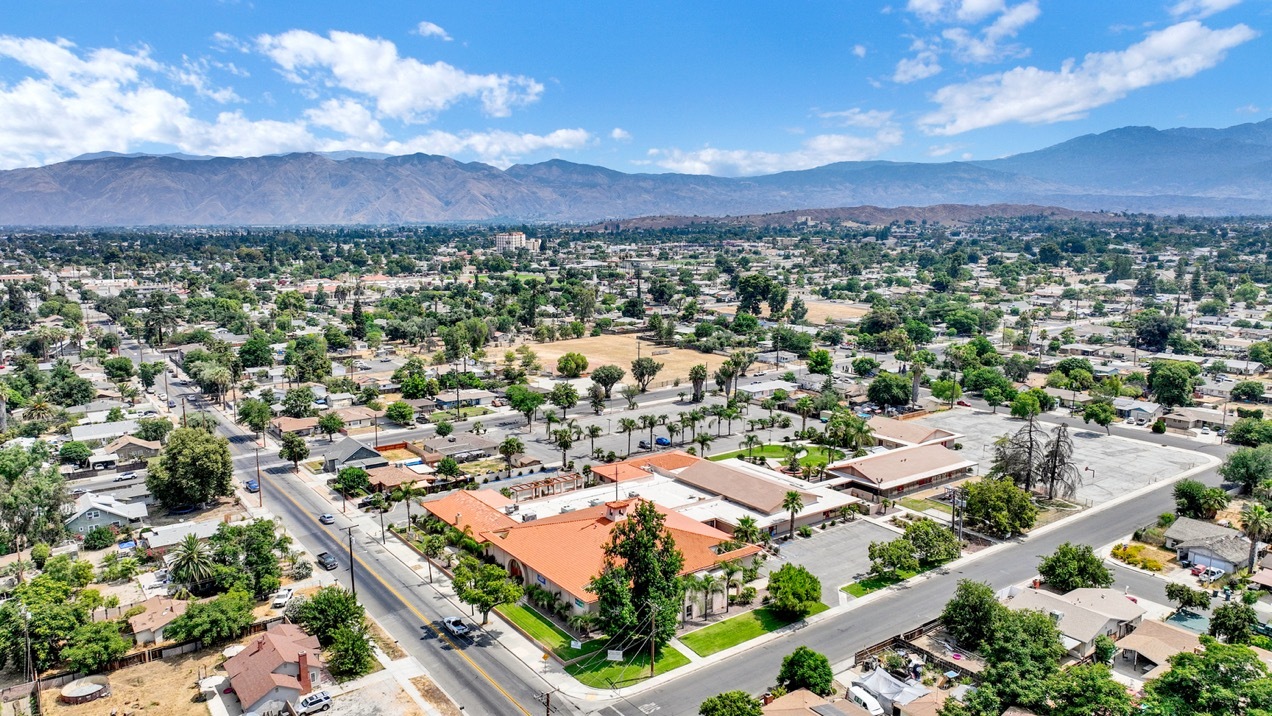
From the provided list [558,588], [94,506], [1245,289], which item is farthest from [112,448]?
[1245,289]

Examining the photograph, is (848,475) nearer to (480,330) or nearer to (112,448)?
(112,448)

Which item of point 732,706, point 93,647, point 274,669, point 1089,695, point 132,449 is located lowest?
point 132,449

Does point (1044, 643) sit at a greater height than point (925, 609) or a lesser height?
greater

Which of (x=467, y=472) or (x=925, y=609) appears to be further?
(x=467, y=472)

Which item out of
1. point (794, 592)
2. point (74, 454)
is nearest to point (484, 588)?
point (794, 592)

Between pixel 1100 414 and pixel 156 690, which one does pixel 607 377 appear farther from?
pixel 156 690

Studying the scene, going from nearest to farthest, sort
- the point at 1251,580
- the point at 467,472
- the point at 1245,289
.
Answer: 1. the point at 1251,580
2. the point at 467,472
3. the point at 1245,289

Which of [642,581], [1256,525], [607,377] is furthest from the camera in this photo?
[607,377]

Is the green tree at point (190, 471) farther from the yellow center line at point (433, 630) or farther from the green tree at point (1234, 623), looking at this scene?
the green tree at point (1234, 623)

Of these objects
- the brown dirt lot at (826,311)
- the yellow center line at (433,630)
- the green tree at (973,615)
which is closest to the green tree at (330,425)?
the yellow center line at (433,630)
